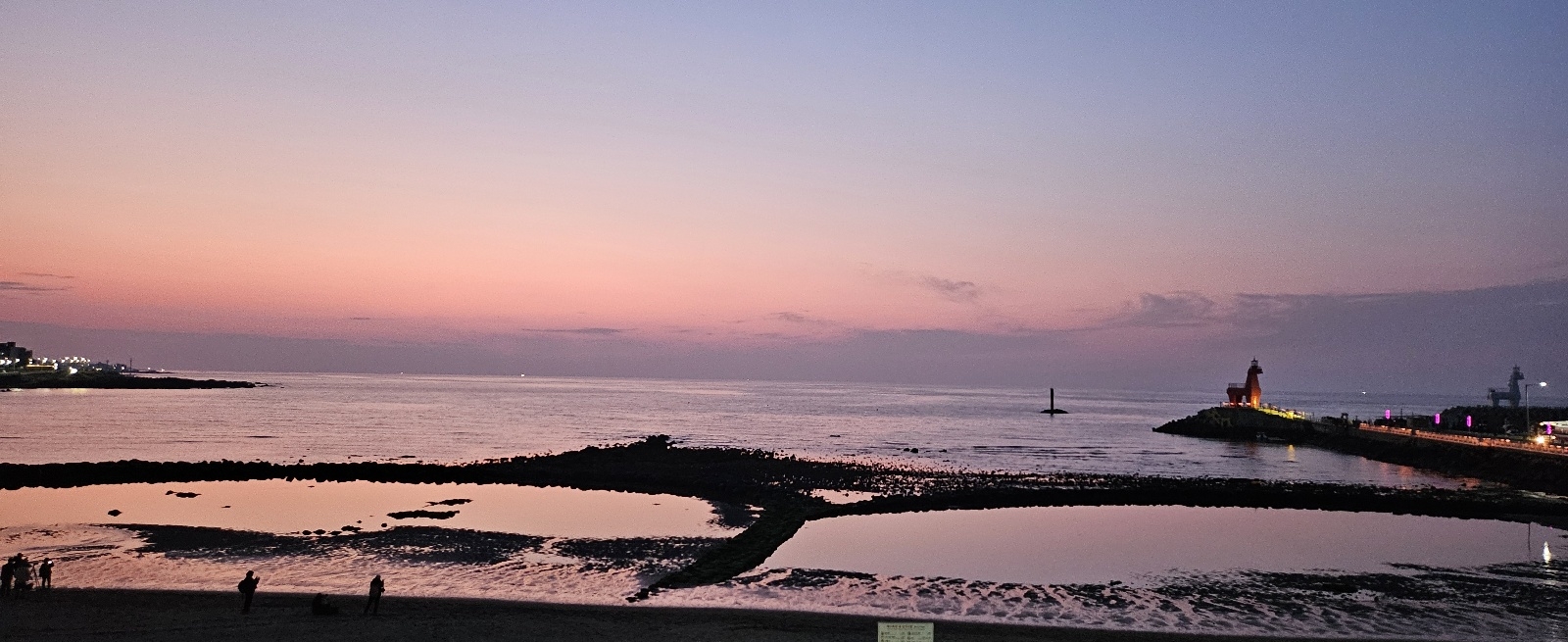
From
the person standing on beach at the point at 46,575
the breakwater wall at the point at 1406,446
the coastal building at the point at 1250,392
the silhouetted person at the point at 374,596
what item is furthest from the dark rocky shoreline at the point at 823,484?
the coastal building at the point at 1250,392

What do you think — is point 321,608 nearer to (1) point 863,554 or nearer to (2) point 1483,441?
(1) point 863,554

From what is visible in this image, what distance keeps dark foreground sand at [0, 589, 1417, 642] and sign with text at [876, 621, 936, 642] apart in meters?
8.07

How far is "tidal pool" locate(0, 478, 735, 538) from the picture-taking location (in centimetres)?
3356

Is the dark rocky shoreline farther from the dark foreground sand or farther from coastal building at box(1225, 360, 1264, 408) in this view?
coastal building at box(1225, 360, 1264, 408)

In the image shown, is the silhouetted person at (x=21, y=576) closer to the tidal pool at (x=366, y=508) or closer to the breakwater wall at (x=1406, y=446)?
the tidal pool at (x=366, y=508)

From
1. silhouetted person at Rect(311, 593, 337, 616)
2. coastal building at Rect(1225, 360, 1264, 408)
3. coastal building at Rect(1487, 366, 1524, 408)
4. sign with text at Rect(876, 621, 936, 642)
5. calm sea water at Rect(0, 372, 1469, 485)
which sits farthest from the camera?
coastal building at Rect(1487, 366, 1524, 408)

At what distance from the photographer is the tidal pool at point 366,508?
33.6 m

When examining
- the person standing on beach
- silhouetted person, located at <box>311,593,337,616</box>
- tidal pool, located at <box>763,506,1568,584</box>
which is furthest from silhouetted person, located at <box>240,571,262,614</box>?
tidal pool, located at <box>763,506,1568,584</box>

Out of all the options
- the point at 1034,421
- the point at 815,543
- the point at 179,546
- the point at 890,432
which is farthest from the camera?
the point at 1034,421

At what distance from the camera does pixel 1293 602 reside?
76.4 ft

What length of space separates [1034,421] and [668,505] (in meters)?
98.1

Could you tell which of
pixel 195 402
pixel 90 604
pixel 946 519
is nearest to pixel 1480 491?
pixel 946 519

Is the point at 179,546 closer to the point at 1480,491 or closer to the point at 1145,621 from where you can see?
the point at 1145,621

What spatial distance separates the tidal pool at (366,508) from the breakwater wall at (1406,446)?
4150 centimetres
